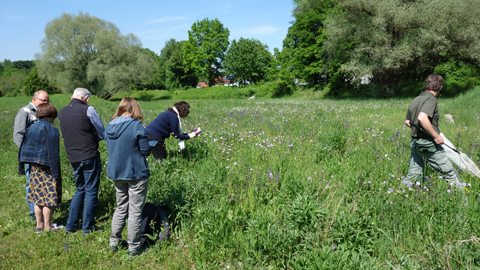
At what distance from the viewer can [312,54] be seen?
39.9 metres

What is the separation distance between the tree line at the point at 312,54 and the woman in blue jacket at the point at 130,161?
951 inches

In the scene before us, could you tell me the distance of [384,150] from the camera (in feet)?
A: 21.9

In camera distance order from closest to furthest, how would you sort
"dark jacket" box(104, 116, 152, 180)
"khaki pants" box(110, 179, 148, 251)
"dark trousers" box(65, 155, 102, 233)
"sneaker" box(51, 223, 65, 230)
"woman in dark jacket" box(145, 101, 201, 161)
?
"dark jacket" box(104, 116, 152, 180) < "khaki pants" box(110, 179, 148, 251) < "dark trousers" box(65, 155, 102, 233) < "sneaker" box(51, 223, 65, 230) < "woman in dark jacket" box(145, 101, 201, 161)

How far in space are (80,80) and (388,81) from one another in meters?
44.3

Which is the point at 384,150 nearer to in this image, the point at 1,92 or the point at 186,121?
the point at 186,121

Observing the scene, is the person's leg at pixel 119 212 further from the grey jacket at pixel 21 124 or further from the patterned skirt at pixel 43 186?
the grey jacket at pixel 21 124

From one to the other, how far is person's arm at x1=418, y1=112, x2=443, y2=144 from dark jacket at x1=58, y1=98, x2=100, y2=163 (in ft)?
17.1

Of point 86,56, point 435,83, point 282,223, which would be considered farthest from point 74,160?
point 86,56

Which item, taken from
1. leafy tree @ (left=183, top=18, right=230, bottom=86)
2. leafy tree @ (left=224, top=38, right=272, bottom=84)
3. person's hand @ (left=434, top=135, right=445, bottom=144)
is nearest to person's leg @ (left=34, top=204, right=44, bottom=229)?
person's hand @ (left=434, top=135, right=445, bottom=144)

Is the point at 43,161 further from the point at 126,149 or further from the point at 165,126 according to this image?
the point at 165,126

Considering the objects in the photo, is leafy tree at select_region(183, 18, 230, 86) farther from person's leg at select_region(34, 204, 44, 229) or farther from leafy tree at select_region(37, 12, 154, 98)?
person's leg at select_region(34, 204, 44, 229)

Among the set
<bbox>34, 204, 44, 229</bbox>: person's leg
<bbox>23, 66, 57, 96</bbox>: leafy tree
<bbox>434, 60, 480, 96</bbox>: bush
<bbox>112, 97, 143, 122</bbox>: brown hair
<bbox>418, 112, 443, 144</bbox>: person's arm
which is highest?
<bbox>23, 66, 57, 96</bbox>: leafy tree

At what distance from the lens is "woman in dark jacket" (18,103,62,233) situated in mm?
4516

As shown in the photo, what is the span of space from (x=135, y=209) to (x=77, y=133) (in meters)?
1.63
